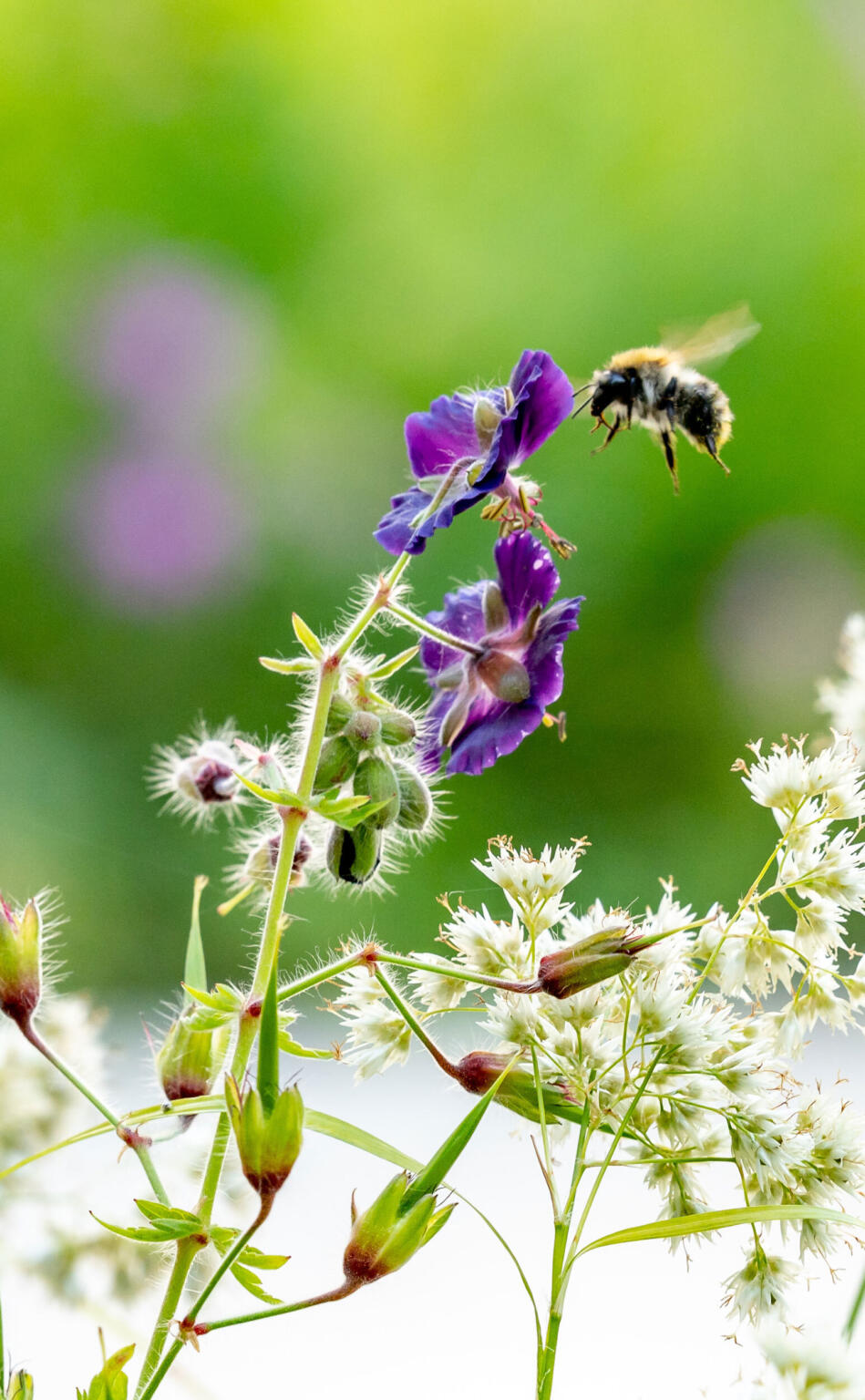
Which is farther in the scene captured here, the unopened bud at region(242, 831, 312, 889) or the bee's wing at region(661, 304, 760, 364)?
the bee's wing at region(661, 304, 760, 364)

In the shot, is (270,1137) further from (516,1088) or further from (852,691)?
(852,691)

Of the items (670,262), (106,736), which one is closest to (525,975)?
(106,736)

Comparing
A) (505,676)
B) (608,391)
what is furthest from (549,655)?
(608,391)

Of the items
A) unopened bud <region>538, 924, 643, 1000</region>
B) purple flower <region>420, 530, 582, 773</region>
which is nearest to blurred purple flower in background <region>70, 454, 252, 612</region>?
purple flower <region>420, 530, 582, 773</region>

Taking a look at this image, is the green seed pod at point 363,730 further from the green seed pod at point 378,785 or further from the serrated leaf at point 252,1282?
the serrated leaf at point 252,1282

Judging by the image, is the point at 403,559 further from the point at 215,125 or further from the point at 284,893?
the point at 215,125

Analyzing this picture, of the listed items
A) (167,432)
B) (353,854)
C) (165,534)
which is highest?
(167,432)

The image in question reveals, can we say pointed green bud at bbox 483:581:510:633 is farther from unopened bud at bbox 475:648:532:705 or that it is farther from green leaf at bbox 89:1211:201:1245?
green leaf at bbox 89:1211:201:1245

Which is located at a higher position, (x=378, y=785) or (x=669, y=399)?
(x=669, y=399)

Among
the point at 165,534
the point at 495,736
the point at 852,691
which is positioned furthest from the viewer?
the point at 165,534
